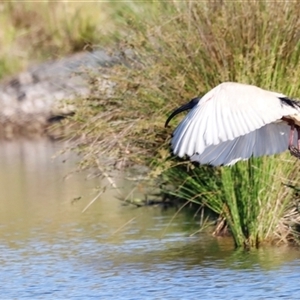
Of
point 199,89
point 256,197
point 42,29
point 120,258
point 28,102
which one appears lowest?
point 120,258

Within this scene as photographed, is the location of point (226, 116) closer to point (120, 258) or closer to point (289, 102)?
point (289, 102)

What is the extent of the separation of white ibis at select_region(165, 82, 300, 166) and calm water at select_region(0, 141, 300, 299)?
2.23ft

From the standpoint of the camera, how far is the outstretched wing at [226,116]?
4.45 metres

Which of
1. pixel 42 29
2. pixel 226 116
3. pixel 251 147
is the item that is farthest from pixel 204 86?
pixel 42 29

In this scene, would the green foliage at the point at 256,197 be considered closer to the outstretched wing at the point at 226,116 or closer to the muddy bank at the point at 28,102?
the outstretched wing at the point at 226,116

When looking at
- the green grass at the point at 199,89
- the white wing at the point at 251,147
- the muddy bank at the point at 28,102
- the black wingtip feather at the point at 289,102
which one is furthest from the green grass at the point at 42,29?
the black wingtip feather at the point at 289,102

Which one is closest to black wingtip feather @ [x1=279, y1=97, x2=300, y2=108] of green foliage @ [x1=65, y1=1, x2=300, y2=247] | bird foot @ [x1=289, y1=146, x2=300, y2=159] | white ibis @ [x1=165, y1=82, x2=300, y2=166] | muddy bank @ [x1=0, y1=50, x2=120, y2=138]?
white ibis @ [x1=165, y1=82, x2=300, y2=166]

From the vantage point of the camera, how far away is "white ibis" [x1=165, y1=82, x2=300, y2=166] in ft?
14.7

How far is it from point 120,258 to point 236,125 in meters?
1.78

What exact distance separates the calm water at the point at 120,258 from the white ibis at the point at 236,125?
2.23 ft

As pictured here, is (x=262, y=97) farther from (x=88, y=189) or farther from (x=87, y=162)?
(x=88, y=189)

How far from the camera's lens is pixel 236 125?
182 inches

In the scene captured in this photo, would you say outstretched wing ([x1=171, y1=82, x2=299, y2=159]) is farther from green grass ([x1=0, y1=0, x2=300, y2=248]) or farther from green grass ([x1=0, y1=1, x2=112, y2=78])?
green grass ([x1=0, y1=1, x2=112, y2=78])

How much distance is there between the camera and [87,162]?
6539 mm
